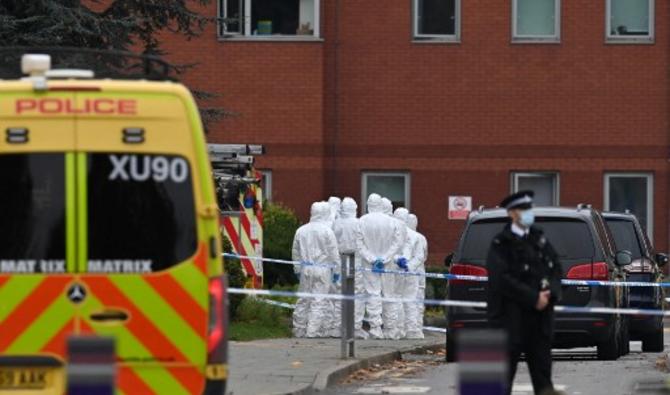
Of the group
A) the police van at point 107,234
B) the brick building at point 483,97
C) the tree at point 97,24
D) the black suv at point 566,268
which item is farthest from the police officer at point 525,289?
the brick building at point 483,97

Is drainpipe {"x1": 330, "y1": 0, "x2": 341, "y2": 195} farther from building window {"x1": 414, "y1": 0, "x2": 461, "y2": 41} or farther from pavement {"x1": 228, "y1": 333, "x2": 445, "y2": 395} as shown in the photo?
pavement {"x1": 228, "y1": 333, "x2": 445, "y2": 395}

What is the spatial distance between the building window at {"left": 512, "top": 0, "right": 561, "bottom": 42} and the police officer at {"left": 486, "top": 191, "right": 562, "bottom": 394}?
23.6 m

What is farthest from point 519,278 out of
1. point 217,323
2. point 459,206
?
point 459,206

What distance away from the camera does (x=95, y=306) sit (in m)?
11.0

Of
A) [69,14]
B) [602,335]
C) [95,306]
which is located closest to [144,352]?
[95,306]

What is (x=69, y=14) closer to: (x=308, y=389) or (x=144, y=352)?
(x=308, y=389)

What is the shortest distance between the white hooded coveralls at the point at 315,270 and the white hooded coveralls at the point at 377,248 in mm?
417

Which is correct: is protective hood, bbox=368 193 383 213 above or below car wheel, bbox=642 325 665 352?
above

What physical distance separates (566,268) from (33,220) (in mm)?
9865

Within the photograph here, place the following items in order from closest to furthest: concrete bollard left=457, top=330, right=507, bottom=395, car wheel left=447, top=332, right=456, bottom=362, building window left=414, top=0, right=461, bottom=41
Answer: concrete bollard left=457, top=330, right=507, bottom=395 < car wheel left=447, top=332, right=456, bottom=362 < building window left=414, top=0, right=461, bottom=41

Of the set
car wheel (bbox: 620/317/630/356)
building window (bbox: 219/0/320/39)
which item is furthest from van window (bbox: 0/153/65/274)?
building window (bbox: 219/0/320/39)

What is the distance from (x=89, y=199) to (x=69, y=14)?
40.2 ft

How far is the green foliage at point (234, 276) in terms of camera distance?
24750mm

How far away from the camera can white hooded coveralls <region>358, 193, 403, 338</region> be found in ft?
80.4
